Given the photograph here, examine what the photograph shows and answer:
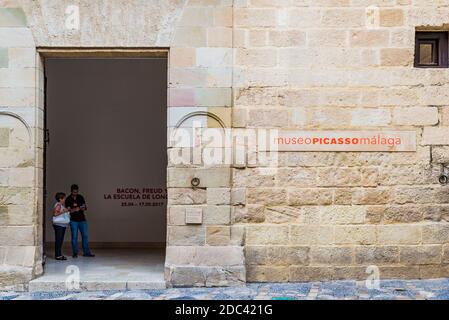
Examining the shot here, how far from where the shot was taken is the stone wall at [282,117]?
7113mm

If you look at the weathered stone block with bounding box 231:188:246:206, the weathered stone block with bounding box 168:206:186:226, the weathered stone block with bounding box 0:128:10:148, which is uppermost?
the weathered stone block with bounding box 0:128:10:148

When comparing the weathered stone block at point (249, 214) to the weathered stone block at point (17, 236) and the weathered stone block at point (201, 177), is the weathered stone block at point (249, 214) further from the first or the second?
the weathered stone block at point (17, 236)

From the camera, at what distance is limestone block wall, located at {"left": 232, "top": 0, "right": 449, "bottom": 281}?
23.5ft

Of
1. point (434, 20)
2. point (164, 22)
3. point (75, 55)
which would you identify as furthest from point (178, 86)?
point (434, 20)

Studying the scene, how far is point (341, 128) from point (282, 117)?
27.3 inches

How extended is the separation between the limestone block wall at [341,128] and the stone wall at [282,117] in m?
0.01

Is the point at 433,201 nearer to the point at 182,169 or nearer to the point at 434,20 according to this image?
the point at 434,20

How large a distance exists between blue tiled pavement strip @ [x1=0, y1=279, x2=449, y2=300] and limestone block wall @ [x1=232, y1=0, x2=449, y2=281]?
0.20 meters

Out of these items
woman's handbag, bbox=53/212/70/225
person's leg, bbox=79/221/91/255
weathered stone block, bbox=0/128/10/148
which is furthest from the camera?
person's leg, bbox=79/221/91/255

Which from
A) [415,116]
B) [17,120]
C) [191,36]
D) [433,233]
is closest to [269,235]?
[433,233]

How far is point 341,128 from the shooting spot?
720 cm

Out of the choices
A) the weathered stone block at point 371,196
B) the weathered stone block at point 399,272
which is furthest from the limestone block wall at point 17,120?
the weathered stone block at point 399,272

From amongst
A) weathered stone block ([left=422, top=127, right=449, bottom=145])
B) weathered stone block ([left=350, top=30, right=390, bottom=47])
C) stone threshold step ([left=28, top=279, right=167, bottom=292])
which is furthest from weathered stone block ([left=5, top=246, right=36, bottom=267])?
weathered stone block ([left=422, top=127, right=449, bottom=145])

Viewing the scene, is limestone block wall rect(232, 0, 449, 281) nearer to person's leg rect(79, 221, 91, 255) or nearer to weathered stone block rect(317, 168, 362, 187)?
weathered stone block rect(317, 168, 362, 187)
